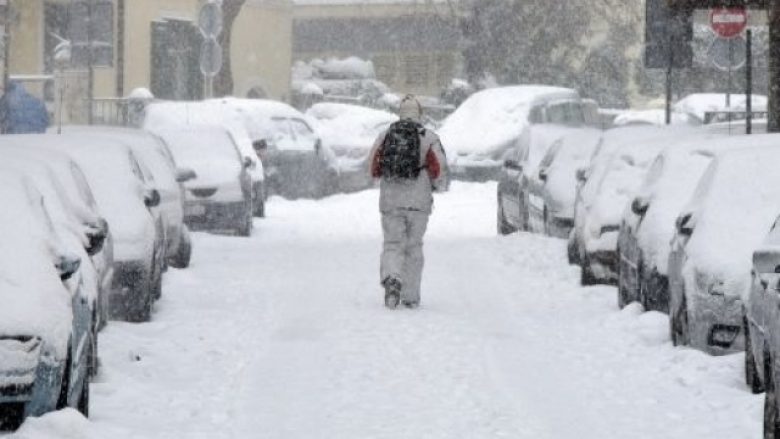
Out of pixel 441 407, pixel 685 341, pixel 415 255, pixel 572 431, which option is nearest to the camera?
pixel 572 431

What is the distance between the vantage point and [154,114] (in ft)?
108

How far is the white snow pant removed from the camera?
59.6ft

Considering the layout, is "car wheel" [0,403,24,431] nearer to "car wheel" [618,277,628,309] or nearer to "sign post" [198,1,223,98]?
"car wheel" [618,277,628,309]

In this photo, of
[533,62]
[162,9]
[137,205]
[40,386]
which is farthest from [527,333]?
[533,62]

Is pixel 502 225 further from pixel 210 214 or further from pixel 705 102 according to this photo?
pixel 705 102

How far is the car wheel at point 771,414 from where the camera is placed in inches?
400

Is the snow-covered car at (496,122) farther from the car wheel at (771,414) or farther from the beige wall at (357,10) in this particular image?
the beige wall at (357,10)

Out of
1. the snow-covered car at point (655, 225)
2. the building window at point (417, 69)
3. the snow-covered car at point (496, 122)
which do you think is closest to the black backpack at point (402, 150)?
the snow-covered car at point (655, 225)

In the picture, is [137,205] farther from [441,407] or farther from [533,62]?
[533,62]

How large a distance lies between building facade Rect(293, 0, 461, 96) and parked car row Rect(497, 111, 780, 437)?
50991 mm

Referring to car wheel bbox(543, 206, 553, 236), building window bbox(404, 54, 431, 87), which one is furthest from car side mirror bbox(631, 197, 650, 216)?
building window bbox(404, 54, 431, 87)

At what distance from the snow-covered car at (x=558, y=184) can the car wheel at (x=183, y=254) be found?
433 centimetres

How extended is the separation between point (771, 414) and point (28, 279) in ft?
11.6

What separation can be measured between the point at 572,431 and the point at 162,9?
40.0m
